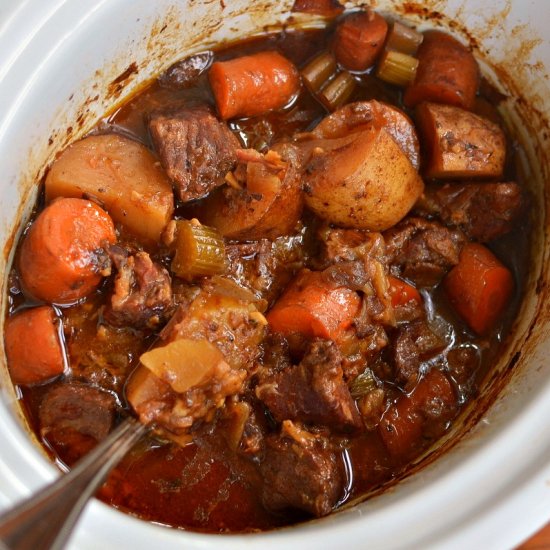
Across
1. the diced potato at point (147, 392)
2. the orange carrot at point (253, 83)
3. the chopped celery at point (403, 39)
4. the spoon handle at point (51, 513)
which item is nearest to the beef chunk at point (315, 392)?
the diced potato at point (147, 392)

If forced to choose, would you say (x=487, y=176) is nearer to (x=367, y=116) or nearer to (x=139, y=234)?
(x=367, y=116)

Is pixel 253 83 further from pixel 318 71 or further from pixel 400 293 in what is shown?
pixel 400 293

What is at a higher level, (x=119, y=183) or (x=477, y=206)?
(x=119, y=183)

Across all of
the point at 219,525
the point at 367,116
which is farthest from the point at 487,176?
Answer: the point at 219,525

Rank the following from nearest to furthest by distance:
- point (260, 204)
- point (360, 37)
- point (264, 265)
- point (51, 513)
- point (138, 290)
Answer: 1. point (51, 513)
2. point (138, 290)
3. point (260, 204)
4. point (264, 265)
5. point (360, 37)

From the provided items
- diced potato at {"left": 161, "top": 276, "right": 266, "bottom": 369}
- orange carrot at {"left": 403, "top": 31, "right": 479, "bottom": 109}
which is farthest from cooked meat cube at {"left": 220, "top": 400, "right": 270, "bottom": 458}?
orange carrot at {"left": 403, "top": 31, "right": 479, "bottom": 109}

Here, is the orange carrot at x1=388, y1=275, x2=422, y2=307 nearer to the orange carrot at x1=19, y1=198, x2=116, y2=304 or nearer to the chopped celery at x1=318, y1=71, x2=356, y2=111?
the chopped celery at x1=318, y1=71, x2=356, y2=111

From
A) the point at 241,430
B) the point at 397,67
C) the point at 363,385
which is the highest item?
the point at 397,67

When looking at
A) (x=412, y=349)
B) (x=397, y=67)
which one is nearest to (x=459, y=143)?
(x=397, y=67)
